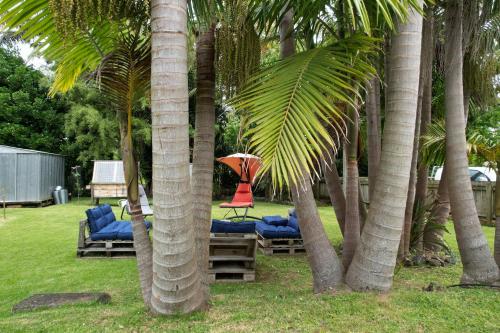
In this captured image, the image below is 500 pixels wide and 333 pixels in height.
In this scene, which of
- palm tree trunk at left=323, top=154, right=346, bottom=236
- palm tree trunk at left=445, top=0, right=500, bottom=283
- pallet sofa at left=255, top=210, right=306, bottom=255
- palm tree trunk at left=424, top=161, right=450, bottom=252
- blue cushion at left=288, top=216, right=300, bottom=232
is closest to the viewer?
palm tree trunk at left=445, top=0, right=500, bottom=283

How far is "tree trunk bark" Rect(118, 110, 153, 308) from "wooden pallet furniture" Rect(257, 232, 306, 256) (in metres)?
4.63

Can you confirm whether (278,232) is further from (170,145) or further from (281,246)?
(170,145)

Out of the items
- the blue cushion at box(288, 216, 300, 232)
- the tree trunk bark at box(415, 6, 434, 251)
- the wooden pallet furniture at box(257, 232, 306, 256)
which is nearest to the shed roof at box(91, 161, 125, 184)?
the blue cushion at box(288, 216, 300, 232)

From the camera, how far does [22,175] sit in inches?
644

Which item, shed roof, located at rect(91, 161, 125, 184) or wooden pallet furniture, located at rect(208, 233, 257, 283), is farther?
shed roof, located at rect(91, 161, 125, 184)

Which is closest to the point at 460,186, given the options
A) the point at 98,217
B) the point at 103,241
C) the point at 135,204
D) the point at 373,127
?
the point at 373,127

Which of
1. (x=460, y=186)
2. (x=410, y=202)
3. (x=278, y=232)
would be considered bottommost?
(x=278, y=232)

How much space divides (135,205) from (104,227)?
5417 millimetres

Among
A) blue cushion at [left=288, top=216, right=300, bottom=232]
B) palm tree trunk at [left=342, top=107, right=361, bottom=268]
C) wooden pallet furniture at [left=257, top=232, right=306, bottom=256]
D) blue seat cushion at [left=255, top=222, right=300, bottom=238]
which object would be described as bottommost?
wooden pallet furniture at [left=257, top=232, right=306, bottom=256]

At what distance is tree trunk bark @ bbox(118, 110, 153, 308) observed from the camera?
3.13 m

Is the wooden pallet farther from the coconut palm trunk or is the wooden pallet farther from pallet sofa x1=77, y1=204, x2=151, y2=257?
the coconut palm trunk

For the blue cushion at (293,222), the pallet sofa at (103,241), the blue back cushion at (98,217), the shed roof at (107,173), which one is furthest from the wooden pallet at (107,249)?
the shed roof at (107,173)

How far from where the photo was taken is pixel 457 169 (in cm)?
412

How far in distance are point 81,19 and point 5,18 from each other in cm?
72
